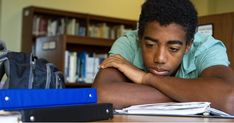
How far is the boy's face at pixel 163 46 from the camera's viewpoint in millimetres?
1367

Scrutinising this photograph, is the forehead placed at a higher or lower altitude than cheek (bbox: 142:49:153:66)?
higher

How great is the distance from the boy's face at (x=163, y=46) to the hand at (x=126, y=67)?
2.2 inches

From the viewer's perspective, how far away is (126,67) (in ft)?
4.81

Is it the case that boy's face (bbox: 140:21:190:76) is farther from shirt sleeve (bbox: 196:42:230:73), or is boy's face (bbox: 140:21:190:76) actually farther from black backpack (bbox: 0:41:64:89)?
black backpack (bbox: 0:41:64:89)

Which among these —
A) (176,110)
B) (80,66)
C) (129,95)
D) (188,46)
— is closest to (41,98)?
(176,110)

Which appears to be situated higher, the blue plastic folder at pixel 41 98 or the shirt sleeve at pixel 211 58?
the shirt sleeve at pixel 211 58

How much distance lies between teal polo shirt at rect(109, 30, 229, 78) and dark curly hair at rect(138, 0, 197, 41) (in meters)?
0.09

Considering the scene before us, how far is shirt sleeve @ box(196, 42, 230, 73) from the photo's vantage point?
1.46 metres

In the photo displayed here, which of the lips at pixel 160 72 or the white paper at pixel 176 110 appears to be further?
the lips at pixel 160 72

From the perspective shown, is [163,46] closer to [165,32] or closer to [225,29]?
[165,32]

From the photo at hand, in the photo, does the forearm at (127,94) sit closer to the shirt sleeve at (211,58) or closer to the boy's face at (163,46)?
the boy's face at (163,46)

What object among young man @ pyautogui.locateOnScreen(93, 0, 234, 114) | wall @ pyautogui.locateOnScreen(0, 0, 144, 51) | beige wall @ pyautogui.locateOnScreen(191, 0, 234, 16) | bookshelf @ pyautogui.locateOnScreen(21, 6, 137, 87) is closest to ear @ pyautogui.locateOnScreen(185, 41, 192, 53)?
young man @ pyautogui.locateOnScreen(93, 0, 234, 114)

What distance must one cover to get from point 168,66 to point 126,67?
0.16 meters

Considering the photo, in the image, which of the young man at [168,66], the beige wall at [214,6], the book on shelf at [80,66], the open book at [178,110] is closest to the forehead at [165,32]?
the young man at [168,66]
